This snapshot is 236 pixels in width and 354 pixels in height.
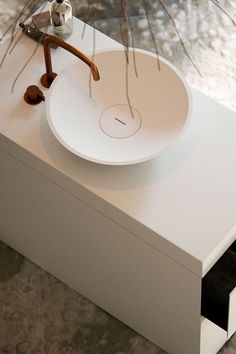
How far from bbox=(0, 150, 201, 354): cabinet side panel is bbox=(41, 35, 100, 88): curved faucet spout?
22 centimetres

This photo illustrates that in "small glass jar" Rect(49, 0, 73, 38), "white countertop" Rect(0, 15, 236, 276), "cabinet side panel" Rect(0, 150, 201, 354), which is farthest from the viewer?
"small glass jar" Rect(49, 0, 73, 38)

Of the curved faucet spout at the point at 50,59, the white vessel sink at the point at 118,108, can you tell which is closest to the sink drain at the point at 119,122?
the white vessel sink at the point at 118,108

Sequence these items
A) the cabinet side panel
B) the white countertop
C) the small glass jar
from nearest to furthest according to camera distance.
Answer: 1. the white countertop
2. the cabinet side panel
3. the small glass jar

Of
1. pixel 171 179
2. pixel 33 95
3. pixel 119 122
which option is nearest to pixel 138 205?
pixel 171 179

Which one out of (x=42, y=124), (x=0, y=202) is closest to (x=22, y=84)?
(x=42, y=124)

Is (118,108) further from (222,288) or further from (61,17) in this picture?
(222,288)

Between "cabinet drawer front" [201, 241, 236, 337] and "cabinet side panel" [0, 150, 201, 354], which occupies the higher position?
"cabinet drawer front" [201, 241, 236, 337]

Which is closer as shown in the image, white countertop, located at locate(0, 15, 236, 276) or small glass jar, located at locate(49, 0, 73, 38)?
white countertop, located at locate(0, 15, 236, 276)

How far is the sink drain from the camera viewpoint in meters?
1.77

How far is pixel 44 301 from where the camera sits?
7.47ft

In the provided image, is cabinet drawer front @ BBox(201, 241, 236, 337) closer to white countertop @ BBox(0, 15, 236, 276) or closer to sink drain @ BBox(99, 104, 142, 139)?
white countertop @ BBox(0, 15, 236, 276)

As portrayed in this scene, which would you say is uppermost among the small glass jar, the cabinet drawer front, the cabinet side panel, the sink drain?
the small glass jar

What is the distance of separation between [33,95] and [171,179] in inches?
16.4

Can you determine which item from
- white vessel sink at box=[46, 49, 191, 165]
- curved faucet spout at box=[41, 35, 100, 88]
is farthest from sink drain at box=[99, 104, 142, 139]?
curved faucet spout at box=[41, 35, 100, 88]
